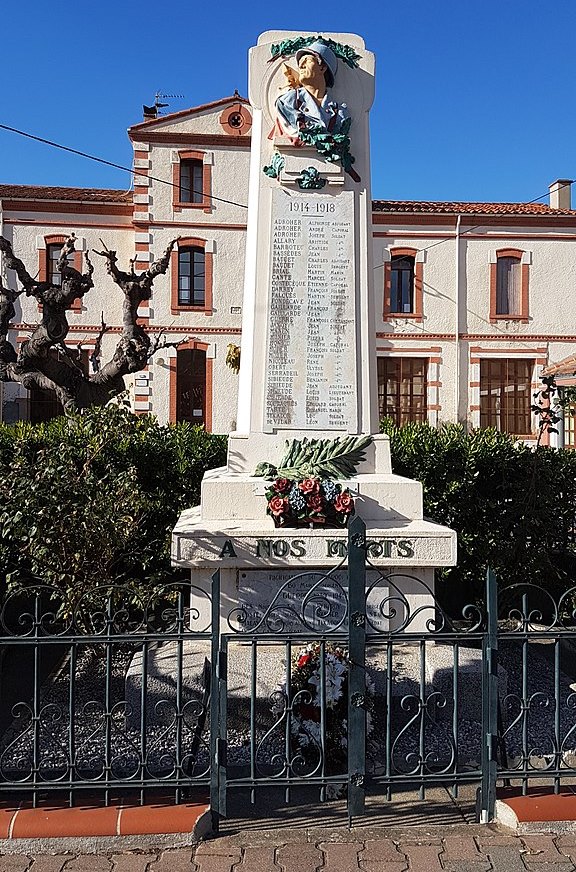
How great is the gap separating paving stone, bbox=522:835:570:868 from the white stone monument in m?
2.96

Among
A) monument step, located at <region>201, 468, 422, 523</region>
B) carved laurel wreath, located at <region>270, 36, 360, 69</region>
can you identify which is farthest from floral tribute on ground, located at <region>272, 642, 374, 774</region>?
carved laurel wreath, located at <region>270, 36, 360, 69</region>

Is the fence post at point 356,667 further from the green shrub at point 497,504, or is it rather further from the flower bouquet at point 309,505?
the green shrub at point 497,504

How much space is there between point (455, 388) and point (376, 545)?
786 inches

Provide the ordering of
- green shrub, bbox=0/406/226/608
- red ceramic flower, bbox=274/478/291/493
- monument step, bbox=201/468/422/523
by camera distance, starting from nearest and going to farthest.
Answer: red ceramic flower, bbox=274/478/291/493 < monument step, bbox=201/468/422/523 < green shrub, bbox=0/406/226/608

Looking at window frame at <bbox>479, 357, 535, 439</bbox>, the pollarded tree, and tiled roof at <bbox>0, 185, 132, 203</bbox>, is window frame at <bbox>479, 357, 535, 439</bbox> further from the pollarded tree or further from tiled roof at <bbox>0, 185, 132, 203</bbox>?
the pollarded tree

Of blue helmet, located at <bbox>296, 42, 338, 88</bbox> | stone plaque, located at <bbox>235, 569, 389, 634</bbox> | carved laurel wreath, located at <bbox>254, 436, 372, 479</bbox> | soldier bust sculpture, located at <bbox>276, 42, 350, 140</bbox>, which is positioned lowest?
stone plaque, located at <bbox>235, 569, 389, 634</bbox>

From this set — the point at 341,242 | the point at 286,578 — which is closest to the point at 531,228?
the point at 341,242

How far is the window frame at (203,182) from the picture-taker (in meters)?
23.7

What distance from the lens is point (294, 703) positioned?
477 centimetres

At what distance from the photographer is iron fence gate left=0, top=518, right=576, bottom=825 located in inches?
160

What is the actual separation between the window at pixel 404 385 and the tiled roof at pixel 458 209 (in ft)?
15.4

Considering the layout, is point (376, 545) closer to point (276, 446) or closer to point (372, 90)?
point (276, 446)

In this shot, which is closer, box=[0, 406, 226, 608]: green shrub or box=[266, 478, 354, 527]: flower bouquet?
box=[266, 478, 354, 527]: flower bouquet

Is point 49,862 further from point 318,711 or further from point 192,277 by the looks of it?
point 192,277
